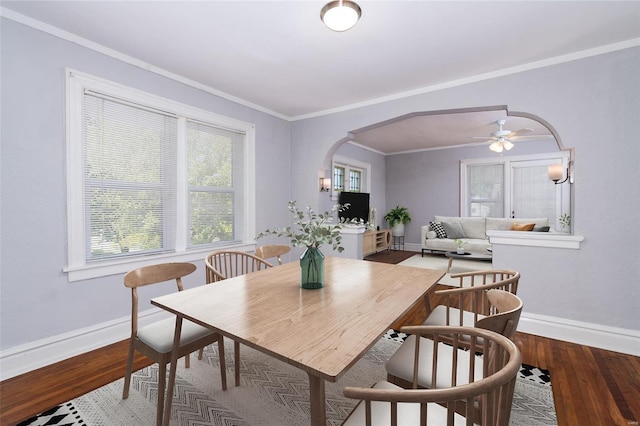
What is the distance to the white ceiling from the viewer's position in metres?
2.07

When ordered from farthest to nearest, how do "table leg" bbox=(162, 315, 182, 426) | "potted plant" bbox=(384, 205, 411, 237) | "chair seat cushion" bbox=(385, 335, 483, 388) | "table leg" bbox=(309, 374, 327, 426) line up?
"potted plant" bbox=(384, 205, 411, 237) → "table leg" bbox=(162, 315, 182, 426) → "chair seat cushion" bbox=(385, 335, 483, 388) → "table leg" bbox=(309, 374, 327, 426)

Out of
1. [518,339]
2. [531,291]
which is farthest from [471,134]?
[518,339]

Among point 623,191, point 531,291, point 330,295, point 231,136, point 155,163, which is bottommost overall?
point 531,291

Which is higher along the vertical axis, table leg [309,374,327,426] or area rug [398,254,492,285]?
table leg [309,374,327,426]

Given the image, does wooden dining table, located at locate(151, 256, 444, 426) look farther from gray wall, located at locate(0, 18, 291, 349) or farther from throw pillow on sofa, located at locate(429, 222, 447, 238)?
throw pillow on sofa, located at locate(429, 222, 447, 238)

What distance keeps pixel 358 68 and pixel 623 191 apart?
258cm

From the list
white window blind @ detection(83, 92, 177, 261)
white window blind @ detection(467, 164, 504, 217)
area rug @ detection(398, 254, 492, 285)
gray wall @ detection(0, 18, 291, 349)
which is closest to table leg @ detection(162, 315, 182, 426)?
gray wall @ detection(0, 18, 291, 349)

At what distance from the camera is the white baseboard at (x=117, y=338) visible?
218 cm

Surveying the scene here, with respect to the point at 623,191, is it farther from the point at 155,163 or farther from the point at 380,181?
the point at 380,181

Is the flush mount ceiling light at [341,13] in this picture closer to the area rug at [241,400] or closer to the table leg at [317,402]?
the table leg at [317,402]

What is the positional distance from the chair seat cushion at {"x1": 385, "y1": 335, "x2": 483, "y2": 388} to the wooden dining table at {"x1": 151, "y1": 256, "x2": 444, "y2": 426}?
23 centimetres

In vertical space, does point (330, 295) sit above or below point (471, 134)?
below

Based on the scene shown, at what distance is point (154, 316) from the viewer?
9.84 feet

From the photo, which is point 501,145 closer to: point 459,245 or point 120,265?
point 459,245
